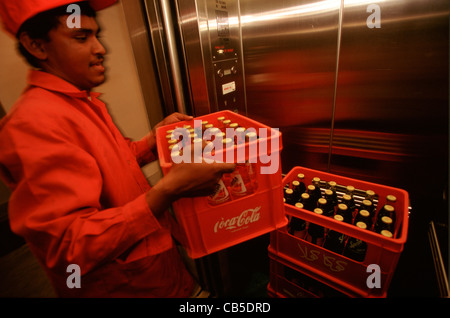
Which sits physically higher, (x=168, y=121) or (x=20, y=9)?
(x=20, y=9)

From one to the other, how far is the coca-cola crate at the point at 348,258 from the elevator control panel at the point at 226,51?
100 cm

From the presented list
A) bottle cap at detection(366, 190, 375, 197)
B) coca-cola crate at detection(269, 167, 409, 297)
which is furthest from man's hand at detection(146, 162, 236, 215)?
bottle cap at detection(366, 190, 375, 197)

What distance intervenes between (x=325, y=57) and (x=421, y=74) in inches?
22.5

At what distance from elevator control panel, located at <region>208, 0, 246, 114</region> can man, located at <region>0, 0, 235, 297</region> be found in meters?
0.72

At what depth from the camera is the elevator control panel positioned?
149cm

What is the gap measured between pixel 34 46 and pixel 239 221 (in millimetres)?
1078

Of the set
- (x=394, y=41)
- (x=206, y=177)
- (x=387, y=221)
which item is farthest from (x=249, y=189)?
(x=394, y=41)

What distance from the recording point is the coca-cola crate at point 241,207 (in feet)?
2.77

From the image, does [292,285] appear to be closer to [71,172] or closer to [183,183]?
[183,183]

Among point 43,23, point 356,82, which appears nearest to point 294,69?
point 356,82

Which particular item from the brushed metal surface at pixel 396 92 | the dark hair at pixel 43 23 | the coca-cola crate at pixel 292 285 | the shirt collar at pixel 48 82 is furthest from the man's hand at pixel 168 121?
the brushed metal surface at pixel 396 92

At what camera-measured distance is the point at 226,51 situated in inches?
63.8

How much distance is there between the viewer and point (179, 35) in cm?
138

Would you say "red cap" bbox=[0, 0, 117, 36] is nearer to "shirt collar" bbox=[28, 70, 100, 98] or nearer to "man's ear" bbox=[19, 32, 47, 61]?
"man's ear" bbox=[19, 32, 47, 61]
